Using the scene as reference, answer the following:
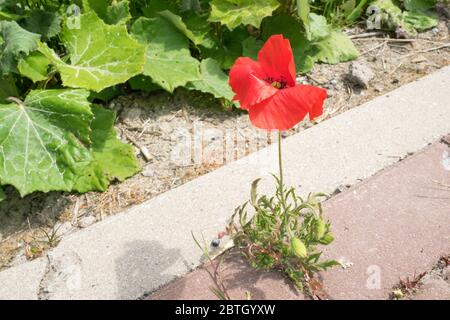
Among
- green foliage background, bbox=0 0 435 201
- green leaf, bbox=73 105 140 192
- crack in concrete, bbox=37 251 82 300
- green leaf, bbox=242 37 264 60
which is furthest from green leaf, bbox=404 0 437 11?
crack in concrete, bbox=37 251 82 300

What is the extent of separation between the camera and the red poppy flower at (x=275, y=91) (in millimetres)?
1254

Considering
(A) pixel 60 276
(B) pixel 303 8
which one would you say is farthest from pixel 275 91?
(B) pixel 303 8

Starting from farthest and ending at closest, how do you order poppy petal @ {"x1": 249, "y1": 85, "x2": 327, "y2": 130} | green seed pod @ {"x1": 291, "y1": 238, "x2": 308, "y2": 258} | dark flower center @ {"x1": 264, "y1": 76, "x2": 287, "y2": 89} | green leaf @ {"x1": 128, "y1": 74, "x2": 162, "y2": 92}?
green leaf @ {"x1": 128, "y1": 74, "x2": 162, "y2": 92} < green seed pod @ {"x1": 291, "y1": 238, "x2": 308, "y2": 258} < dark flower center @ {"x1": 264, "y1": 76, "x2": 287, "y2": 89} < poppy petal @ {"x1": 249, "y1": 85, "x2": 327, "y2": 130}

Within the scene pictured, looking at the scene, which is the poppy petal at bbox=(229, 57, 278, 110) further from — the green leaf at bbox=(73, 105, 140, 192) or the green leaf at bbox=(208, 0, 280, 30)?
the green leaf at bbox=(208, 0, 280, 30)

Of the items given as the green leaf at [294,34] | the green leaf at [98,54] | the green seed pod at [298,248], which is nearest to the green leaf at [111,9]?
the green leaf at [98,54]

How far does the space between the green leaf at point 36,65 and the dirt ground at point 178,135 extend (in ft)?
1.14

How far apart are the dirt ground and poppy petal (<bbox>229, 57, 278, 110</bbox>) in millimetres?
755

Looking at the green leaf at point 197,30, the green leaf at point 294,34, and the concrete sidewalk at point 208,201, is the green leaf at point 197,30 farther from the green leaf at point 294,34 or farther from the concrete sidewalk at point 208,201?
the concrete sidewalk at point 208,201

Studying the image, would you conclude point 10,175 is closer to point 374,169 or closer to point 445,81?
point 374,169

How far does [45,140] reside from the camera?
185cm

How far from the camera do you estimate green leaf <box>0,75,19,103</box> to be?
6.83 feet

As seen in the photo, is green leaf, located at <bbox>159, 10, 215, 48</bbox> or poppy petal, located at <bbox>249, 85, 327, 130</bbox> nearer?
poppy petal, located at <bbox>249, 85, 327, 130</bbox>

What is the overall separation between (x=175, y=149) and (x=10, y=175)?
2.11 feet

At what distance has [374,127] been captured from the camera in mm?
2160
